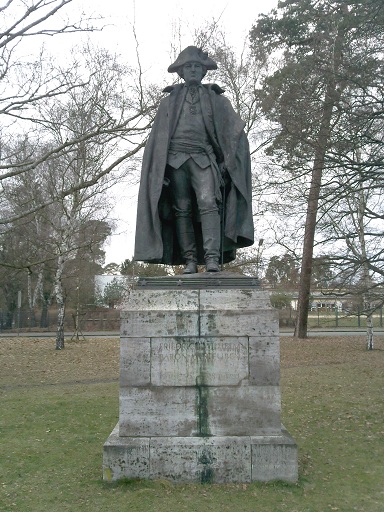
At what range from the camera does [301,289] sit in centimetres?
2459

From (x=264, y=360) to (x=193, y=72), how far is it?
3.07 meters

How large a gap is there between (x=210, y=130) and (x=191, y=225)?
3.34 feet

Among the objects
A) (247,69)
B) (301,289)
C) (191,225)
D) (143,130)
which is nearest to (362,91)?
(143,130)

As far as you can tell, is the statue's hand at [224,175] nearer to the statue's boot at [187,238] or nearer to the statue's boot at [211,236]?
the statue's boot at [211,236]

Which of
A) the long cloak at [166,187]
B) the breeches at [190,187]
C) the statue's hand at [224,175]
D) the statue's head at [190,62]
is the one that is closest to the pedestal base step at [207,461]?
the long cloak at [166,187]

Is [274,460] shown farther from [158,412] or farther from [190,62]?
[190,62]

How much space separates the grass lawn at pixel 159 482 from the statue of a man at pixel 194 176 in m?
2.19

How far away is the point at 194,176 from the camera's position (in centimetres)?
588

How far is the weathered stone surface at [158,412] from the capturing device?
5137 millimetres

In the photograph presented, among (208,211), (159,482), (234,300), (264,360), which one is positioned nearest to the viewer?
(159,482)

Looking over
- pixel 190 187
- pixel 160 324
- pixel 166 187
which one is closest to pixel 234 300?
pixel 160 324

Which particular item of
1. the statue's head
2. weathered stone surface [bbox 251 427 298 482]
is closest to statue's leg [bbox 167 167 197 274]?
the statue's head

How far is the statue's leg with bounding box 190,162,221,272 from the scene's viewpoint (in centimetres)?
580

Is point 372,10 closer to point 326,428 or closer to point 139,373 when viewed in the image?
point 326,428
